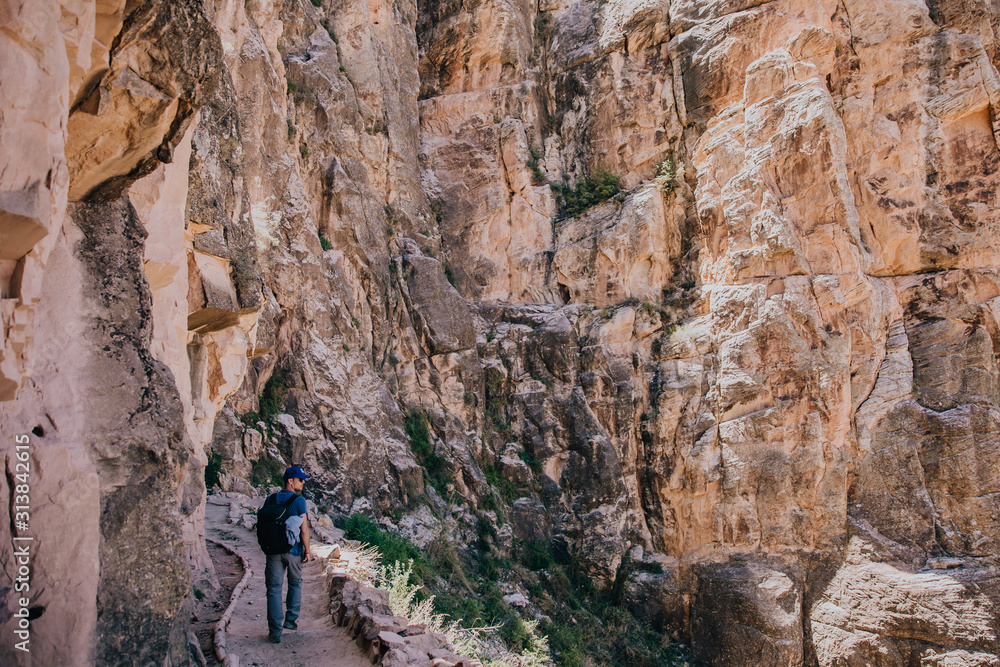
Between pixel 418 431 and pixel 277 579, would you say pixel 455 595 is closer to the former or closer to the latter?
pixel 418 431

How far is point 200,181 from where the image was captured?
25.2 ft

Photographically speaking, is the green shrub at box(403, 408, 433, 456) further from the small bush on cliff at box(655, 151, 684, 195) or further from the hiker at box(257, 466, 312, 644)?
the small bush on cliff at box(655, 151, 684, 195)

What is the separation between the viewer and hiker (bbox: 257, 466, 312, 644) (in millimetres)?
5227

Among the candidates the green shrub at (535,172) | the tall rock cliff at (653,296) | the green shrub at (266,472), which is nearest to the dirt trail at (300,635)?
the tall rock cliff at (653,296)

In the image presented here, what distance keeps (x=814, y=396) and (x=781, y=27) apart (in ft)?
36.8

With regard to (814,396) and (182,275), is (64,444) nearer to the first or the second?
(182,275)

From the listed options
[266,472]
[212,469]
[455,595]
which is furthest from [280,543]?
[455,595]

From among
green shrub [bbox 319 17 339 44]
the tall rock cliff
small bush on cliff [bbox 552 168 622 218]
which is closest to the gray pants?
the tall rock cliff

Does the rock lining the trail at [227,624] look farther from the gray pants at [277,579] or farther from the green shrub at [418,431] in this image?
the green shrub at [418,431]

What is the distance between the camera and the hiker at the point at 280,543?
523cm

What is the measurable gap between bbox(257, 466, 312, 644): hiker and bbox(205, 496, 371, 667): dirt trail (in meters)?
0.19

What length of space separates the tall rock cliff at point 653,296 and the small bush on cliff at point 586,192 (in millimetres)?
133

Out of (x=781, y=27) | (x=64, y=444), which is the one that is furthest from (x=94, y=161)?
(x=781, y=27)

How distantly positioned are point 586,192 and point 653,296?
430cm
